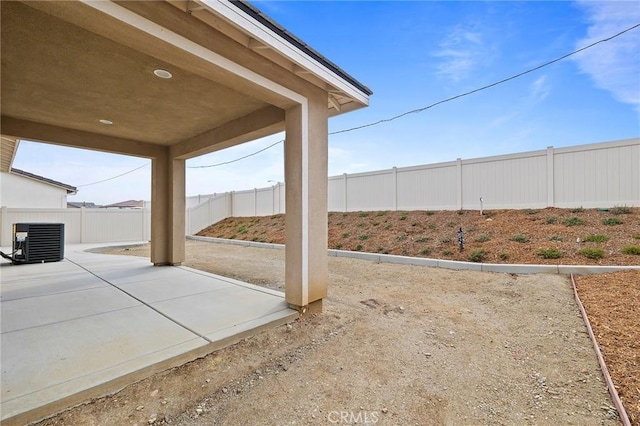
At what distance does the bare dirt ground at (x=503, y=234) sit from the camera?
571 centimetres

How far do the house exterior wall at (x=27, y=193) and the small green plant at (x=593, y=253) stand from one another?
22.5 m

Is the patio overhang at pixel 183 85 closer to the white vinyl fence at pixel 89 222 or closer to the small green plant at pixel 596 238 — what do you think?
the small green plant at pixel 596 238

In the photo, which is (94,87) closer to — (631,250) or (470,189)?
(631,250)

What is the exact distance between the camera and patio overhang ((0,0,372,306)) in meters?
2.31

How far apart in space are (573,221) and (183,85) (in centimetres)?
896

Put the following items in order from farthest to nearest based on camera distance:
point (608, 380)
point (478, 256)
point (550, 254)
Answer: point (478, 256) < point (550, 254) < point (608, 380)

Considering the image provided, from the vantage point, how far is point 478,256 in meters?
6.32

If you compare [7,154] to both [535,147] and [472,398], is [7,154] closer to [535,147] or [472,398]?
[472,398]

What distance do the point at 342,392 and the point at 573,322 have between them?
304 centimetres

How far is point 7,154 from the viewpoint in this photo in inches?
338

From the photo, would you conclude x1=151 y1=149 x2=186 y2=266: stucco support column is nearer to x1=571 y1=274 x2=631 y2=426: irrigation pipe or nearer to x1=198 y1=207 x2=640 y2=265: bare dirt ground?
x1=198 y1=207 x2=640 y2=265: bare dirt ground

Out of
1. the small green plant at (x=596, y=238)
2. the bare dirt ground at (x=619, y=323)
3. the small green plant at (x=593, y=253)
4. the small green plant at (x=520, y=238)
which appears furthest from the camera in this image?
the small green plant at (x=520, y=238)

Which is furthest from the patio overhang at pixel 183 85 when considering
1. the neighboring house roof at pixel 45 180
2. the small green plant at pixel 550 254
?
the neighboring house roof at pixel 45 180

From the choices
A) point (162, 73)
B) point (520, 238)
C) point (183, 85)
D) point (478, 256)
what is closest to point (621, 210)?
point (520, 238)
